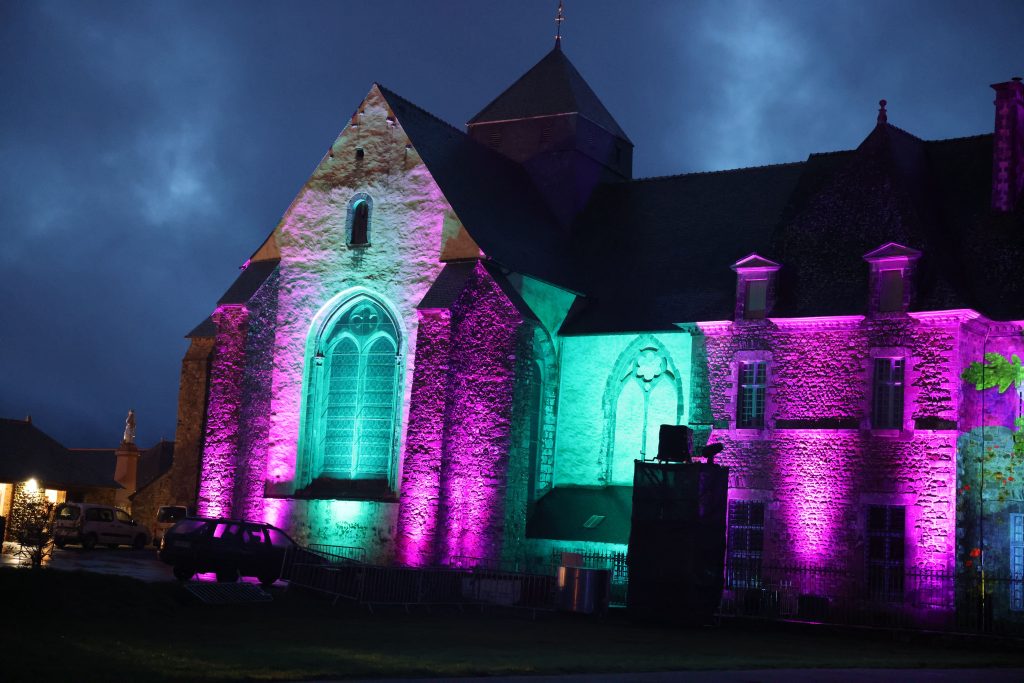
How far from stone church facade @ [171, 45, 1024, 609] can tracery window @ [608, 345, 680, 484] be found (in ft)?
0.23

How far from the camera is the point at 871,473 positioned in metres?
32.1

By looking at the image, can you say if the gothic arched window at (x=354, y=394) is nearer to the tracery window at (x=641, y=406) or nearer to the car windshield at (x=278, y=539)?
the car windshield at (x=278, y=539)

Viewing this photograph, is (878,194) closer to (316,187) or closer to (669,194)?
(669,194)

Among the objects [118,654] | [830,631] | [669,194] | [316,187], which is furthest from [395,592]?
[669,194]

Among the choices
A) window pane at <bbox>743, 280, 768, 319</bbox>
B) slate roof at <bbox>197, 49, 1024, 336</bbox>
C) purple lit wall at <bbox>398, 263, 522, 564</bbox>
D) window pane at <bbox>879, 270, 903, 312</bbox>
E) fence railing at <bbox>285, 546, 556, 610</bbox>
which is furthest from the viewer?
window pane at <bbox>743, 280, 768, 319</bbox>

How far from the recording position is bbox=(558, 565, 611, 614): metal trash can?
2931 cm

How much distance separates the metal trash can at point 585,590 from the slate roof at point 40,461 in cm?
3635

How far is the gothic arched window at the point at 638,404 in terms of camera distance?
120ft

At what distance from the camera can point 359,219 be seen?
3884 cm

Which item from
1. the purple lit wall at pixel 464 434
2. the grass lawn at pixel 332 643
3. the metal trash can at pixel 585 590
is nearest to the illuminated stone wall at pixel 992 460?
the grass lawn at pixel 332 643

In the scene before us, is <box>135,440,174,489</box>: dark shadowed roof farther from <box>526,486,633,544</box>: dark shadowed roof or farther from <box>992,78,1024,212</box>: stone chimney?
<box>992,78,1024,212</box>: stone chimney

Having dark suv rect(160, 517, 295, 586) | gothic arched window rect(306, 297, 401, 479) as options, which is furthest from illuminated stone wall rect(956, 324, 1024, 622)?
dark suv rect(160, 517, 295, 586)

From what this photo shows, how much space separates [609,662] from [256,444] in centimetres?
2042

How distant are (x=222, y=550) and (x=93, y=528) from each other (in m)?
15.4
